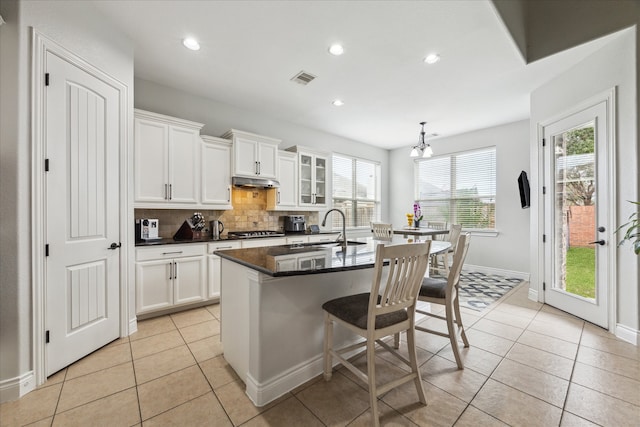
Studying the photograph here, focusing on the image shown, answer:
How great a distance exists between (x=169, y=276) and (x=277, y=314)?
1.92 meters

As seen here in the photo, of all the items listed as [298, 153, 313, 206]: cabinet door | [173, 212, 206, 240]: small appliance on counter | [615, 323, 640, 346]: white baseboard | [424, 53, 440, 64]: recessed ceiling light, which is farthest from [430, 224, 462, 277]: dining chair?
[173, 212, 206, 240]: small appliance on counter

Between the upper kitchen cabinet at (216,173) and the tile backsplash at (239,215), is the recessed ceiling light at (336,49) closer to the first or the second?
the upper kitchen cabinet at (216,173)

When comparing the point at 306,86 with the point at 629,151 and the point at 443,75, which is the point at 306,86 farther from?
the point at 629,151

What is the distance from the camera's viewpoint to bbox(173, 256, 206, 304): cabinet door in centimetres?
300

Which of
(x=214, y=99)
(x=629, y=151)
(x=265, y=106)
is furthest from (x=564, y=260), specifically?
(x=214, y=99)

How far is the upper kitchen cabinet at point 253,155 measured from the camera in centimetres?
371

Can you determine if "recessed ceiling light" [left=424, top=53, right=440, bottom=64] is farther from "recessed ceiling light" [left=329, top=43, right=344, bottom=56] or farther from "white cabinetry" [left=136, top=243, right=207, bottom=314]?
"white cabinetry" [left=136, top=243, right=207, bottom=314]

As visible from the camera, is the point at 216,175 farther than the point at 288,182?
No

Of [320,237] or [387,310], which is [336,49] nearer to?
[387,310]

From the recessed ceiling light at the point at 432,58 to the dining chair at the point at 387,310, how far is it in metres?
2.23

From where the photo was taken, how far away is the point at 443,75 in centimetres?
314

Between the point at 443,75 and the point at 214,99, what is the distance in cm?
310

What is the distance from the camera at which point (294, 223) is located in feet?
14.9

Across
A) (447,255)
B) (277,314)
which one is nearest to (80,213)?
(277,314)
